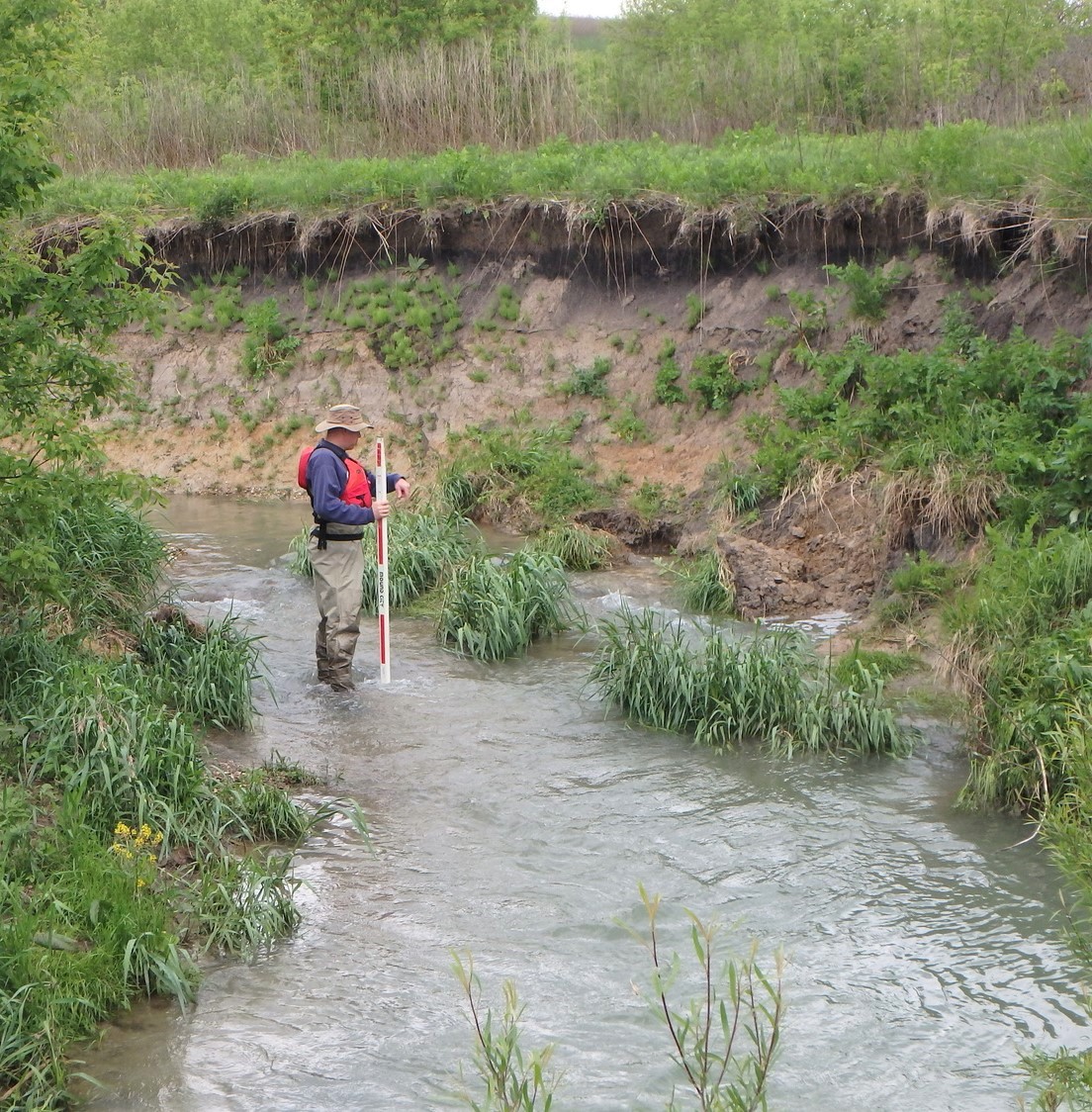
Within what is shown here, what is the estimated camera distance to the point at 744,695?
8438mm

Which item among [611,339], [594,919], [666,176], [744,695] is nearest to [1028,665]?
→ [744,695]

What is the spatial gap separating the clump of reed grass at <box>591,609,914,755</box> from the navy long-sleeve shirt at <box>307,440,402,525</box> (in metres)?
1.96

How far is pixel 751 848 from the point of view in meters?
6.80

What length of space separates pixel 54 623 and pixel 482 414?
8.56 meters

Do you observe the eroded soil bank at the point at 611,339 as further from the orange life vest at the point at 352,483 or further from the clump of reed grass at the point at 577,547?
the orange life vest at the point at 352,483

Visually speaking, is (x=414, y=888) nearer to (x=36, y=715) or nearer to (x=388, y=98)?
(x=36, y=715)

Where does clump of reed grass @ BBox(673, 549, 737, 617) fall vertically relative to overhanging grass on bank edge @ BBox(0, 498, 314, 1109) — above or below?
below

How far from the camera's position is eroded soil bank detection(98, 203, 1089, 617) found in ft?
39.2

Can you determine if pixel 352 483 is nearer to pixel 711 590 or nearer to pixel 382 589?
pixel 382 589

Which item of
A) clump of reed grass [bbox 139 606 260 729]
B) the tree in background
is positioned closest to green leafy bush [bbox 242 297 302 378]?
clump of reed grass [bbox 139 606 260 729]

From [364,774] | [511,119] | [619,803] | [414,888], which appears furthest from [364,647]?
[511,119]

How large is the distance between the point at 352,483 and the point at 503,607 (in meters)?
1.60

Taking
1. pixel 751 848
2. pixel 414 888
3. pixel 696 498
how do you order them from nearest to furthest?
1. pixel 414 888
2. pixel 751 848
3. pixel 696 498

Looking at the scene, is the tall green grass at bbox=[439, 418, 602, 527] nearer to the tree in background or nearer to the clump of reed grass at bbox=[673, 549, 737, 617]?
the clump of reed grass at bbox=[673, 549, 737, 617]
